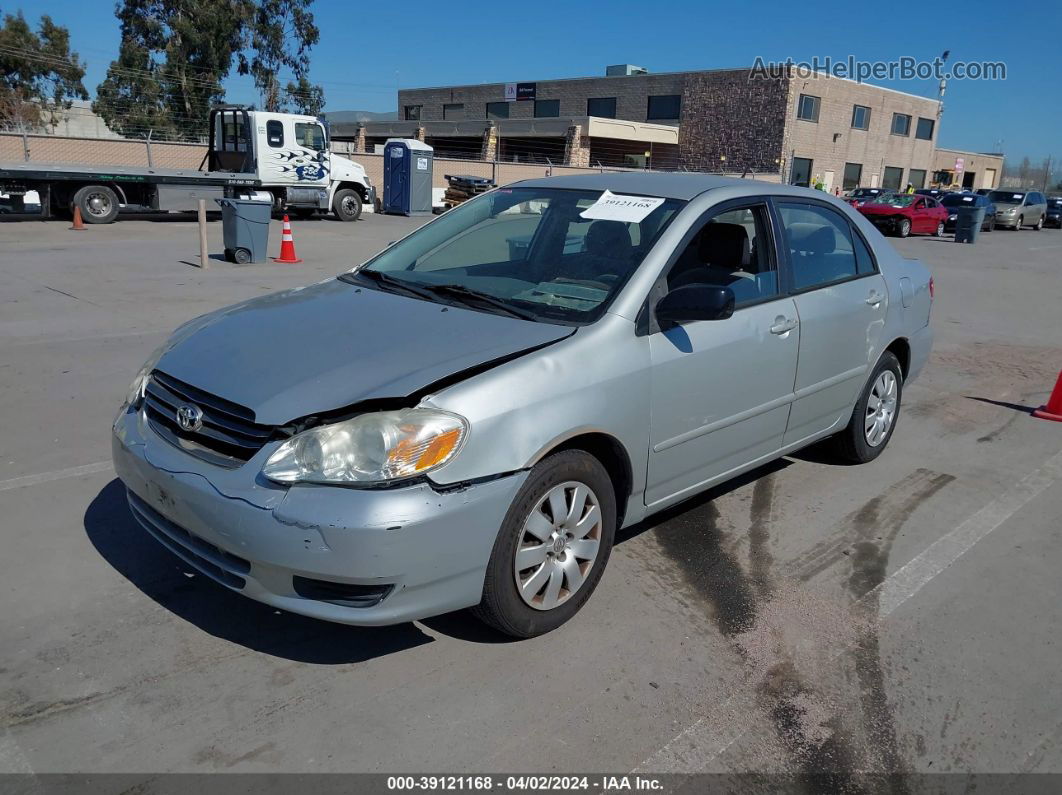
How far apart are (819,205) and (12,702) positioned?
4533 mm

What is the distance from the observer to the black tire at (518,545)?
9.86ft

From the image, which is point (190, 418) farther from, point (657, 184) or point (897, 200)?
point (897, 200)

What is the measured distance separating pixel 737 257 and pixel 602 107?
194ft

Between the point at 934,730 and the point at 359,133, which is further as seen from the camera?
the point at 359,133

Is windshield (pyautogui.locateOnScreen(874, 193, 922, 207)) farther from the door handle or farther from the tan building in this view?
the tan building

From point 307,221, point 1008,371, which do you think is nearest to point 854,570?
point 1008,371

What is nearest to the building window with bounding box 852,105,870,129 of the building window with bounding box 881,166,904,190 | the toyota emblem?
the building window with bounding box 881,166,904,190

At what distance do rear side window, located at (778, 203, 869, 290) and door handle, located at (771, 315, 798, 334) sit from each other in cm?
24

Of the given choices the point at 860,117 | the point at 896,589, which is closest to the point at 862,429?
the point at 896,589

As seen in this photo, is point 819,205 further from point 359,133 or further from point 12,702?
point 359,133

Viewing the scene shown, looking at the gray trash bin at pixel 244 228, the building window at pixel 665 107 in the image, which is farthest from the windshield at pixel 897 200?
the building window at pixel 665 107

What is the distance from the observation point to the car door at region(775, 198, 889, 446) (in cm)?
446

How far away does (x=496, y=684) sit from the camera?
304 centimetres

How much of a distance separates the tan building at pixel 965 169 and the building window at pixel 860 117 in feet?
33.8
